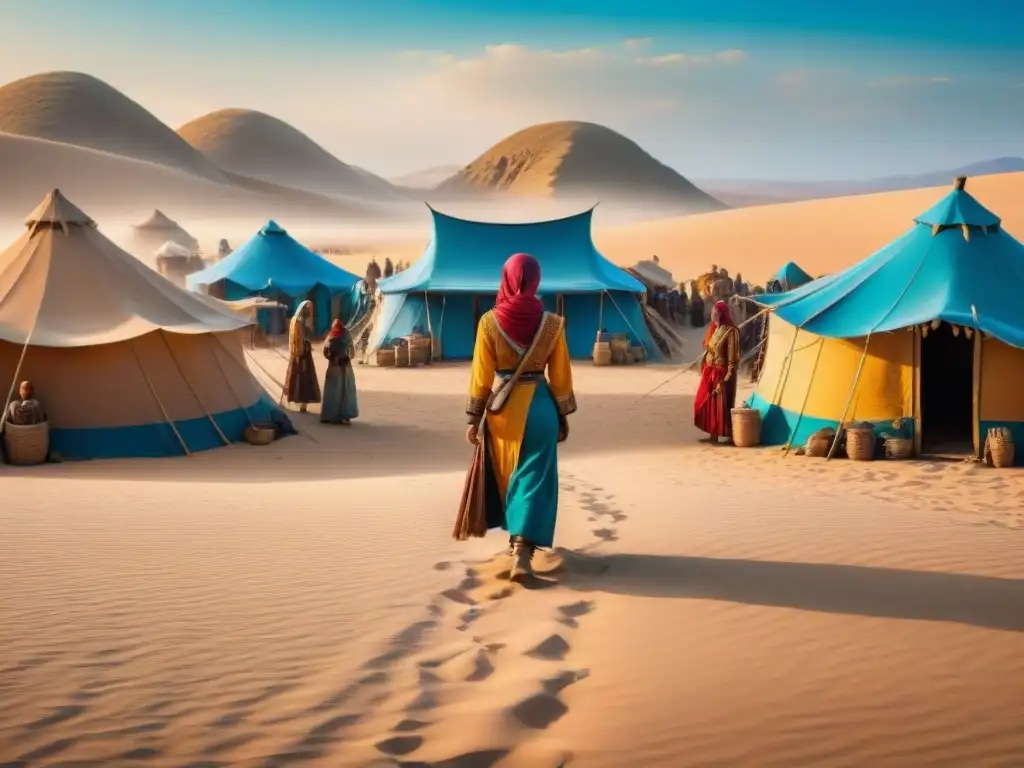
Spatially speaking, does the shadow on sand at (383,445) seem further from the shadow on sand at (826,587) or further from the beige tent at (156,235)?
the beige tent at (156,235)

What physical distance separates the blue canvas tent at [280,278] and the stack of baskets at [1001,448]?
21741 millimetres

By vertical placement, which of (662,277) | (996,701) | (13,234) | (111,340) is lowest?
(996,701)

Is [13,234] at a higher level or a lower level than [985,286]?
higher

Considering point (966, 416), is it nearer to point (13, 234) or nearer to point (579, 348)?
point (579, 348)

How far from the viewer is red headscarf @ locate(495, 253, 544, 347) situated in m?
6.20

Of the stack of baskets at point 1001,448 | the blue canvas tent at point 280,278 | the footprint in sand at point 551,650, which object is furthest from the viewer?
the blue canvas tent at point 280,278

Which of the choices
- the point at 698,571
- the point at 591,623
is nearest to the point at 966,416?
the point at 698,571

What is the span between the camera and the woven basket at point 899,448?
11.9 meters

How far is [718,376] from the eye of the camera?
13297 millimetres

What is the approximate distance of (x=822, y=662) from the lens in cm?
482

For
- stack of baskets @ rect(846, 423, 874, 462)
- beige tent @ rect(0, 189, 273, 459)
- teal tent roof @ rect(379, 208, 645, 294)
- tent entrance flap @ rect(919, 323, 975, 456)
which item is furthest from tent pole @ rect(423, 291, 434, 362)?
stack of baskets @ rect(846, 423, 874, 462)

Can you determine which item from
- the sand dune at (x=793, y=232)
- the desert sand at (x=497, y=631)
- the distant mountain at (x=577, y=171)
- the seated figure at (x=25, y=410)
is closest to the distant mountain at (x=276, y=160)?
the distant mountain at (x=577, y=171)

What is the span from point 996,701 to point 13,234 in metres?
88.0

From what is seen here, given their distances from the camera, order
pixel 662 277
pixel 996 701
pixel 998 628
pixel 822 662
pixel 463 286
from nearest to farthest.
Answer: pixel 996 701 < pixel 822 662 < pixel 998 628 < pixel 463 286 < pixel 662 277
